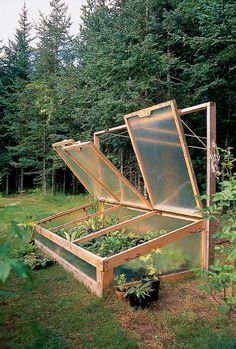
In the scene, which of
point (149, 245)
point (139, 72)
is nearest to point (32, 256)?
point (149, 245)

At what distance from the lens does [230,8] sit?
15.7ft

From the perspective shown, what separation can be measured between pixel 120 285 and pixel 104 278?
0.59ft

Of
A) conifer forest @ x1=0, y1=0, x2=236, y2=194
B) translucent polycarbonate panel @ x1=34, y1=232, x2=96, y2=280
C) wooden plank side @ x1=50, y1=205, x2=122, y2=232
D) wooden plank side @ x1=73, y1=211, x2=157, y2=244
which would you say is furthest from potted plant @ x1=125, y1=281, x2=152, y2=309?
conifer forest @ x1=0, y1=0, x2=236, y2=194

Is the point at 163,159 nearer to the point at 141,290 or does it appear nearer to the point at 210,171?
the point at 210,171

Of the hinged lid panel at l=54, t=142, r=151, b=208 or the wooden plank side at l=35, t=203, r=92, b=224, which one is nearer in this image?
the hinged lid panel at l=54, t=142, r=151, b=208

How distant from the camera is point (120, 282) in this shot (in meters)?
3.18

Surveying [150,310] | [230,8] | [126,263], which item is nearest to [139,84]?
[230,8]

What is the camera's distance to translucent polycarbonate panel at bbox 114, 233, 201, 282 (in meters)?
3.37

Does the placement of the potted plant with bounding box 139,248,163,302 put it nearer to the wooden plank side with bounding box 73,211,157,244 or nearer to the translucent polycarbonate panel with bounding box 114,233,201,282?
the translucent polycarbonate panel with bounding box 114,233,201,282

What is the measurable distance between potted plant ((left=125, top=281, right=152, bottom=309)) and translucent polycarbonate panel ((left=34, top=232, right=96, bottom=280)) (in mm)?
585

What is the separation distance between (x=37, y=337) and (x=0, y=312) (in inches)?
28.0

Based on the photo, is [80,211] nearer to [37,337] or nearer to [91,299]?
[91,299]

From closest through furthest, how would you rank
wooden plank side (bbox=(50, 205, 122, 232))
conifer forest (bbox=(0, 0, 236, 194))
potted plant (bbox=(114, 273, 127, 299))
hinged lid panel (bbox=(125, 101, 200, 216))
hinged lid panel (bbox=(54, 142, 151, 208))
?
potted plant (bbox=(114, 273, 127, 299)), hinged lid panel (bbox=(125, 101, 200, 216)), hinged lid panel (bbox=(54, 142, 151, 208)), wooden plank side (bbox=(50, 205, 122, 232)), conifer forest (bbox=(0, 0, 236, 194))

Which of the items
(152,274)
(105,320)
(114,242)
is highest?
(114,242)
